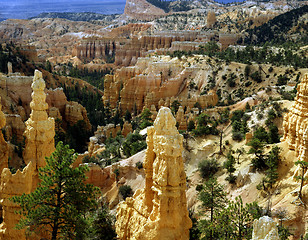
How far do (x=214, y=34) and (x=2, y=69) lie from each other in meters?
61.8

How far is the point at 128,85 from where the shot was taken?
211 feet

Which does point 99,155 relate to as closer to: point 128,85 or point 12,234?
point 12,234

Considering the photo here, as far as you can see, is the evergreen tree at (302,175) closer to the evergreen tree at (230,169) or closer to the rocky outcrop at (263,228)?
the evergreen tree at (230,169)

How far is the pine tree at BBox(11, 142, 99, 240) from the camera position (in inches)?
467

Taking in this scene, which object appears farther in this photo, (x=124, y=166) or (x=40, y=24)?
(x=40, y=24)

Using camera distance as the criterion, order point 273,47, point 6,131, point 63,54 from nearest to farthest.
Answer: point 6,131 → point 273,47 → point 63,54

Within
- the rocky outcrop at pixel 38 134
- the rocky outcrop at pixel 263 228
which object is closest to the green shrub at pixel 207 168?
the rocky outcrop at pixel 38 134

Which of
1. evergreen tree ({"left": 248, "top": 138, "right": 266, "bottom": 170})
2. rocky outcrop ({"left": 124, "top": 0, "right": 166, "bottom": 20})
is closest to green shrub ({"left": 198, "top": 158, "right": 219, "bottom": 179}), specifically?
evergreen tree ({"left": 248, "top": 138, "right": 266, "bottom": 170})

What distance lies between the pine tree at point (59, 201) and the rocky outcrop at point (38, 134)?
299 centimetres

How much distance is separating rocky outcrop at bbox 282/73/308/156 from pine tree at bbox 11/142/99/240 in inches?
487

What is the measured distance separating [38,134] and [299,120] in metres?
14.0

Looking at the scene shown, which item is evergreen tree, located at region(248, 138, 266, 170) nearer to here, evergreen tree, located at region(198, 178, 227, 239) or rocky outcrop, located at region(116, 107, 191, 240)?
evergreen tree, located at region(198, 178, 227, 239)

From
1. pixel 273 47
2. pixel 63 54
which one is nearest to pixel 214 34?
pixel 273 47

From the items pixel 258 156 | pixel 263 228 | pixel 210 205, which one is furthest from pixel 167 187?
pixel 258 156
